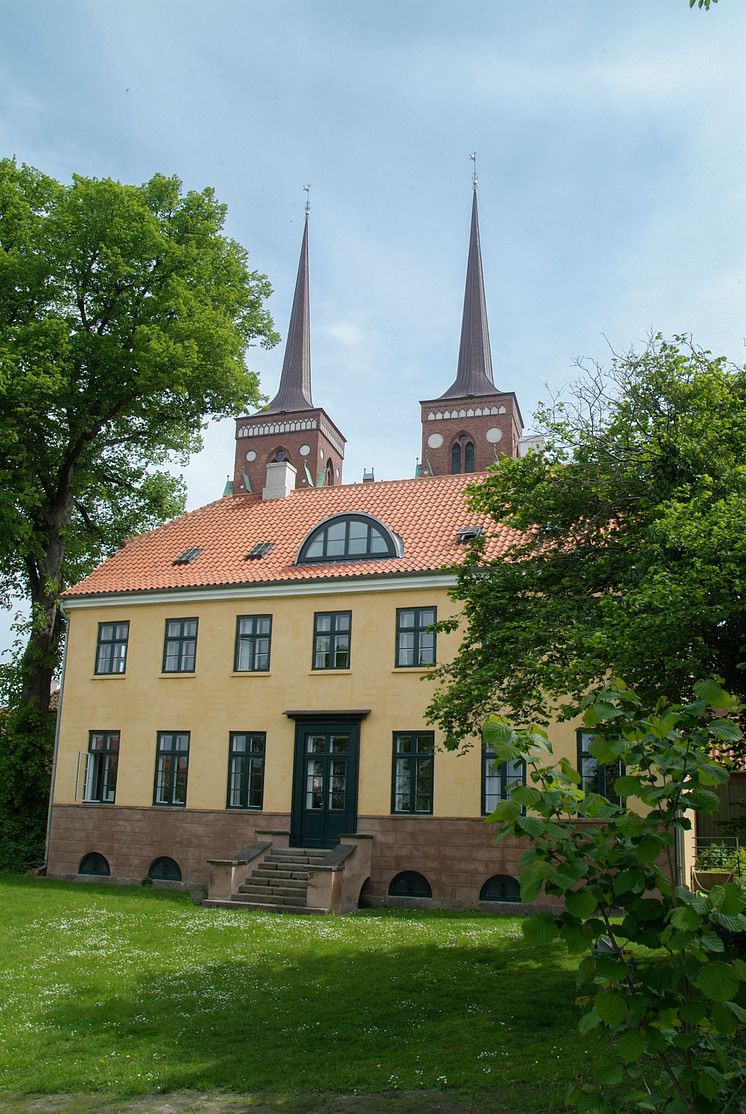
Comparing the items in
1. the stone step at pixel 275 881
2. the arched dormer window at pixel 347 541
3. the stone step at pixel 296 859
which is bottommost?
the stone step at pixel 275 881

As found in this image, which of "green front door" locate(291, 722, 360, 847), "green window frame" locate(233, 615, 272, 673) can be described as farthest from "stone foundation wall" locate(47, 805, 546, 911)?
"green window frame" locate(233, 615, 272, 673)

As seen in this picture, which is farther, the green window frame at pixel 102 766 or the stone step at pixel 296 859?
the green window frame at pixel 102 766

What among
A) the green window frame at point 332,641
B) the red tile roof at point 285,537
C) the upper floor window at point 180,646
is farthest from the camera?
the upper floor window at point 180,646

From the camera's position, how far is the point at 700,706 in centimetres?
411

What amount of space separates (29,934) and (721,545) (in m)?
12.9

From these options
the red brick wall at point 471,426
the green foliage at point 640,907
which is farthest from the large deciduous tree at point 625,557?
the red brick wall at point 471,426

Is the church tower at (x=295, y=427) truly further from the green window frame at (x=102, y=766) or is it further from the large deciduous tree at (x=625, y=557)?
the large deciduous tree at (x=625, y=557)

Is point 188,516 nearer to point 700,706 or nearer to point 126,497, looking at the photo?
point 126,497

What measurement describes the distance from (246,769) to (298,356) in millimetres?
49661

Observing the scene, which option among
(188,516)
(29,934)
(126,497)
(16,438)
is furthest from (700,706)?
(126,497)

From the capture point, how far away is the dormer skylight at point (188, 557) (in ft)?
A: 87.0

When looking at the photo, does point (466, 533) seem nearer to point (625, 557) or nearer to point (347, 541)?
point (347, 541)

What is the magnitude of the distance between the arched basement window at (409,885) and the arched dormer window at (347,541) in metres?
7.20

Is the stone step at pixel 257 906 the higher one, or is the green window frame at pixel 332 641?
the green window frame at pixel 332 641
